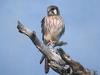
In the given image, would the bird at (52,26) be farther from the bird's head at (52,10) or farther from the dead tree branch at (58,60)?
→ the dead tree branch at (58,60)

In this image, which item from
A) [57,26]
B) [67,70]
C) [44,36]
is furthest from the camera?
[57,26]

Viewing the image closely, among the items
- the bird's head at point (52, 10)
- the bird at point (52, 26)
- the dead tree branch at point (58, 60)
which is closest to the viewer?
the dead tree branch at point (58, 60)

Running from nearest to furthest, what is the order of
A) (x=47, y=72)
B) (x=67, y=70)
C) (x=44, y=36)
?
(x=67, y=70)
(x=47, y=72)
(x=44, y=36)

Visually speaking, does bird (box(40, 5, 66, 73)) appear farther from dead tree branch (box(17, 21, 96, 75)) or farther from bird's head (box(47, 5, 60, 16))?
dead tree branch (box(17, 21, 96, 75))

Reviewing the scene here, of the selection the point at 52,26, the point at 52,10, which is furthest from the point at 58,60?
the point at 52,10

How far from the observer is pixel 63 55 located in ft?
18.4

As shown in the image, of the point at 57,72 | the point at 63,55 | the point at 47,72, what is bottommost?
the point at 47,72

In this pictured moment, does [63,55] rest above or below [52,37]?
above

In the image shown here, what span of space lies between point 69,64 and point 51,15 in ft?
17.1

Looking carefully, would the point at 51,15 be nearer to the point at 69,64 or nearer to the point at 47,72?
the point at 47,72

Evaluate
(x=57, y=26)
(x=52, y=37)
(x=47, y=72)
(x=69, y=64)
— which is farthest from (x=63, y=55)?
(x=57, y=26)

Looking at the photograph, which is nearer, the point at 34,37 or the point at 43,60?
the point at 34,37

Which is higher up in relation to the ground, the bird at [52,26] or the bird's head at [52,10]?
the bird's head at [52,10]

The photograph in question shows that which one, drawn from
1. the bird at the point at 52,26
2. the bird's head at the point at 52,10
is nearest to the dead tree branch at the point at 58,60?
the bird at the point at 52,26
